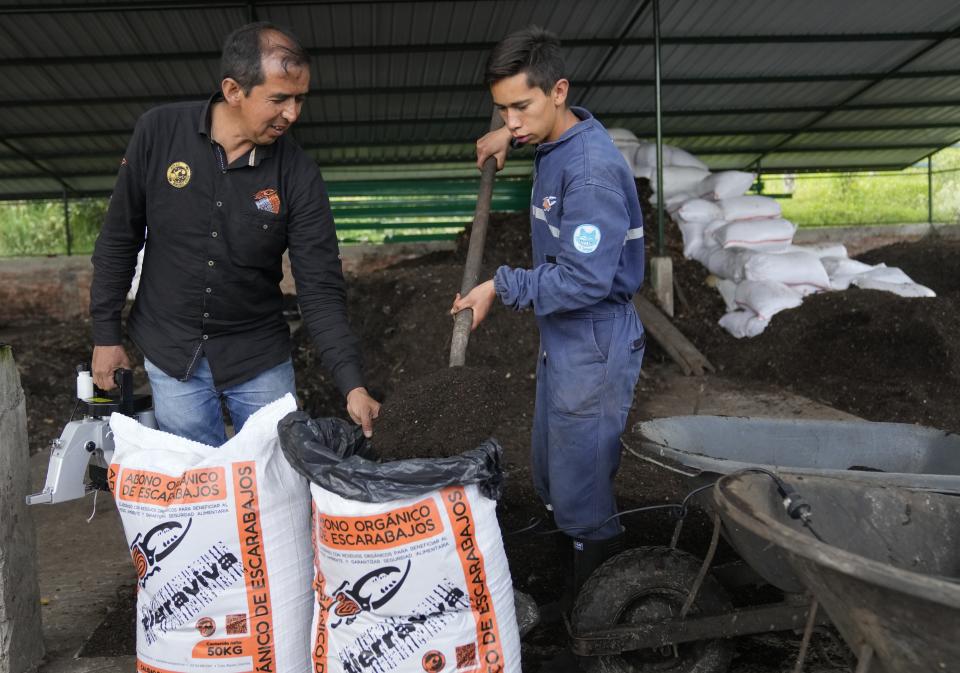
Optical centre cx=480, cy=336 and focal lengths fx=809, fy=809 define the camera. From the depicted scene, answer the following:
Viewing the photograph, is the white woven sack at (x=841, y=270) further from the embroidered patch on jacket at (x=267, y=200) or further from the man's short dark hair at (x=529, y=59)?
the embroidered patch on jacket at (x=267, y=200)

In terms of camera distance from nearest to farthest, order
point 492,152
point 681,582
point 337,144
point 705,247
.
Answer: point 681,582 < point 492,152 < point 705,247 < point 337,144

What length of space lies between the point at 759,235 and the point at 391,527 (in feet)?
20.9

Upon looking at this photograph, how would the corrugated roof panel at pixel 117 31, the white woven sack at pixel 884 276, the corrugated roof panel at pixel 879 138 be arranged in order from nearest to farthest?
the white woven sack at pixel 884 276, the corrugated roof panel at pixel 117 31, the corrugated roof panel at pixel 879 138

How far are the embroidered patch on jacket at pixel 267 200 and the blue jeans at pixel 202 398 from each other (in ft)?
1.51

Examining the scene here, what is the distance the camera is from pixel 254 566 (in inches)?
74.2

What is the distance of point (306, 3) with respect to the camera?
6.96 m

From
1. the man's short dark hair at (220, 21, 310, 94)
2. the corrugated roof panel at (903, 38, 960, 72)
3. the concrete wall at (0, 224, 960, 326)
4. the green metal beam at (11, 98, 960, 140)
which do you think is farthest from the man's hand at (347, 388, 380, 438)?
the corrugated roof panel at (903, 38, 960, 72)

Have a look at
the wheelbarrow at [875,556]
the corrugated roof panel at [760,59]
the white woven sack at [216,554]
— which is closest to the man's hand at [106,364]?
the white woven sack at [216,554]

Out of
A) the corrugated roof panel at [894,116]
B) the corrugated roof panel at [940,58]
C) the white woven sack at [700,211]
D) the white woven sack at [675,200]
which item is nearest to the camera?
the white woven sack at [700,211]

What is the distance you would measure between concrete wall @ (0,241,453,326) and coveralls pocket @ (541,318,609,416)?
746 centimetres

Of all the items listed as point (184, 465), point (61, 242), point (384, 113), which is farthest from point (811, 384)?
point (61, 242)

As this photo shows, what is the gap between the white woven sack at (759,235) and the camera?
288 inches

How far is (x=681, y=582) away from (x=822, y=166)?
12094mm

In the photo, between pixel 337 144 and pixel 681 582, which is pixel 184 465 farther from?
pixel 337 144
